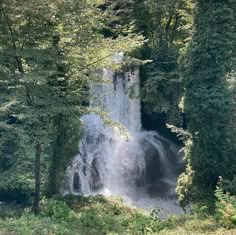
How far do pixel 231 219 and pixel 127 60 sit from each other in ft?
24.7

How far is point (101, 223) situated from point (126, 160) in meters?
9.06

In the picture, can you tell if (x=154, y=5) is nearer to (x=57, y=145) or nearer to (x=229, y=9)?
(x=229, y=9)

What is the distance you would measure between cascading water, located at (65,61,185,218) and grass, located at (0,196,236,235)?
15.5 ft

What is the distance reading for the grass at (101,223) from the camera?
9273 millimetres

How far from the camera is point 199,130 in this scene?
514 inches

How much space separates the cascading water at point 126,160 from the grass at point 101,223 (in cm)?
474

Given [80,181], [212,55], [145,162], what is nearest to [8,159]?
[80,181]

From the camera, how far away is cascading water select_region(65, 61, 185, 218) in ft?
60.7

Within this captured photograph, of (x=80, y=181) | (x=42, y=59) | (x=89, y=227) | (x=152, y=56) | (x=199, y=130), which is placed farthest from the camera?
(x=152, y=56)

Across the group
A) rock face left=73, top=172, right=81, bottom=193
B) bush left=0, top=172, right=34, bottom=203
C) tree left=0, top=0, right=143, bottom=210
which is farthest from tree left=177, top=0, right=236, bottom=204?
bush left=0, top=172, right=34, bottom=203

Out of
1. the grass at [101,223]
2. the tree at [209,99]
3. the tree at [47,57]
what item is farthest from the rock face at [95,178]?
the tree at [209,99]

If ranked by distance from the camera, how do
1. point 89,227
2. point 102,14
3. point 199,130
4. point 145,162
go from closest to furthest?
point 89,227 → point 199,130 → point 102,14 → point 145,162

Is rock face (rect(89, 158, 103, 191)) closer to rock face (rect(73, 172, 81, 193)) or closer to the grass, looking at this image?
rock face (rect(73, 172, 81, 193))

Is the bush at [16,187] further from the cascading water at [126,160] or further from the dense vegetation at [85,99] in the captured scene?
the dense vegetation at [85,99]
